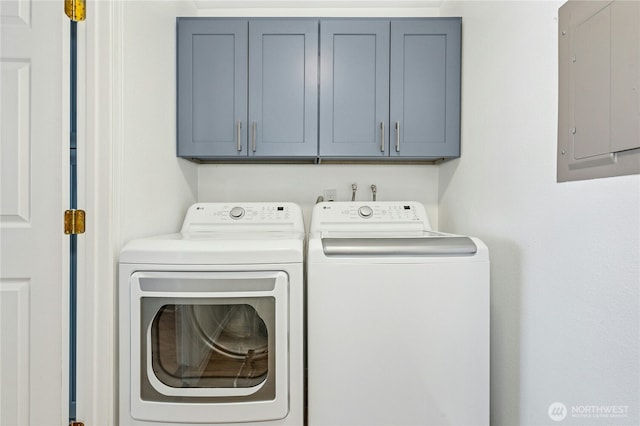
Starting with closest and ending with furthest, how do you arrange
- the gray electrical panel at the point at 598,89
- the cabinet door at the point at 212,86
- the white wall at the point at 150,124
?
1. the gray electrical panel at the point at 598,89
2. the white wall at the point at 150,124
3. the cabinet door at the point at 212,86

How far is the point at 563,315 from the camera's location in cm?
112

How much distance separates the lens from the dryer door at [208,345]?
1353 millimetres

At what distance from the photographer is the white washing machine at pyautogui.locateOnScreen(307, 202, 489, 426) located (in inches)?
52.9

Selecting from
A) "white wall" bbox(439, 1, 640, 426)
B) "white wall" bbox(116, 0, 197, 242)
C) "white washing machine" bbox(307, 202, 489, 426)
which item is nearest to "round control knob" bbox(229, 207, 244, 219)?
"white wall" bbox(116, 0, 197, 242)

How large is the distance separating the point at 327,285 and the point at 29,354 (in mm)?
1125

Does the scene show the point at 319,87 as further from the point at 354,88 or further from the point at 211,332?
the point at 211,332

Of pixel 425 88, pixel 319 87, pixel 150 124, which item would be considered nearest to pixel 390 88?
pixel 425 88

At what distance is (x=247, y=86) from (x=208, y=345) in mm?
1321

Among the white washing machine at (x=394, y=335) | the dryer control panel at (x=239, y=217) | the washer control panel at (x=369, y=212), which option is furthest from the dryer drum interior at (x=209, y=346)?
the washer control panel at (x=369, y=212)

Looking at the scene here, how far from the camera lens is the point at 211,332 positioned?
1407 mm

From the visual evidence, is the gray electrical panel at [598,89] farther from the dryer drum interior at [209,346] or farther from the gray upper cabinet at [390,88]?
the dryer drum interior at [209,346]

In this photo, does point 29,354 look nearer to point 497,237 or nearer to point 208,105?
point 208,105

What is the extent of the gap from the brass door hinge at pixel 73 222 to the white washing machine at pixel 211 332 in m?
0.17

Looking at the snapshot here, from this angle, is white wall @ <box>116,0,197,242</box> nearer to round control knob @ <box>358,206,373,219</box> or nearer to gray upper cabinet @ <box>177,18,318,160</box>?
gray upper cabinet @ <box>177,18,318,160</box>
